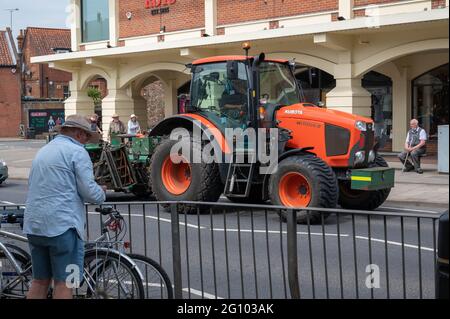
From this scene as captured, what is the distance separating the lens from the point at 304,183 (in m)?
11.1

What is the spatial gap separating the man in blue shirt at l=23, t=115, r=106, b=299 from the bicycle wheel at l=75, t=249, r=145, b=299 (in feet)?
0.79

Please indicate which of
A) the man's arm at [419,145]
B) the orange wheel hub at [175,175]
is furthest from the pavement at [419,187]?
the orange wheel hub at [175,175]

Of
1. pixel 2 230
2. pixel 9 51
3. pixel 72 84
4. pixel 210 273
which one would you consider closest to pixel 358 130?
pixel 210 273

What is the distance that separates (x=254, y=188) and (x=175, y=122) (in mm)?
1963

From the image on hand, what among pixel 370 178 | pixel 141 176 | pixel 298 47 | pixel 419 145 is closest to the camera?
pixel 370 178

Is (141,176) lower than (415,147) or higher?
lower

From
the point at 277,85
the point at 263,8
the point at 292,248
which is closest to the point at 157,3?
the point at 263,8

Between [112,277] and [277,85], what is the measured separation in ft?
24.2

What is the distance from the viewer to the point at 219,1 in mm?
23250

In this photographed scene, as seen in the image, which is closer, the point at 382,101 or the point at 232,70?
the point at 232,70

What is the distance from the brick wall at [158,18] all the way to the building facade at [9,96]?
2818cm

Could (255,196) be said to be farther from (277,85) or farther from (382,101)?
(382,101)

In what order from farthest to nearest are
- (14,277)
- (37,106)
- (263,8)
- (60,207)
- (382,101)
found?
(37,106) → (382,101) → (263,8) → (14,277) → (60,207)
